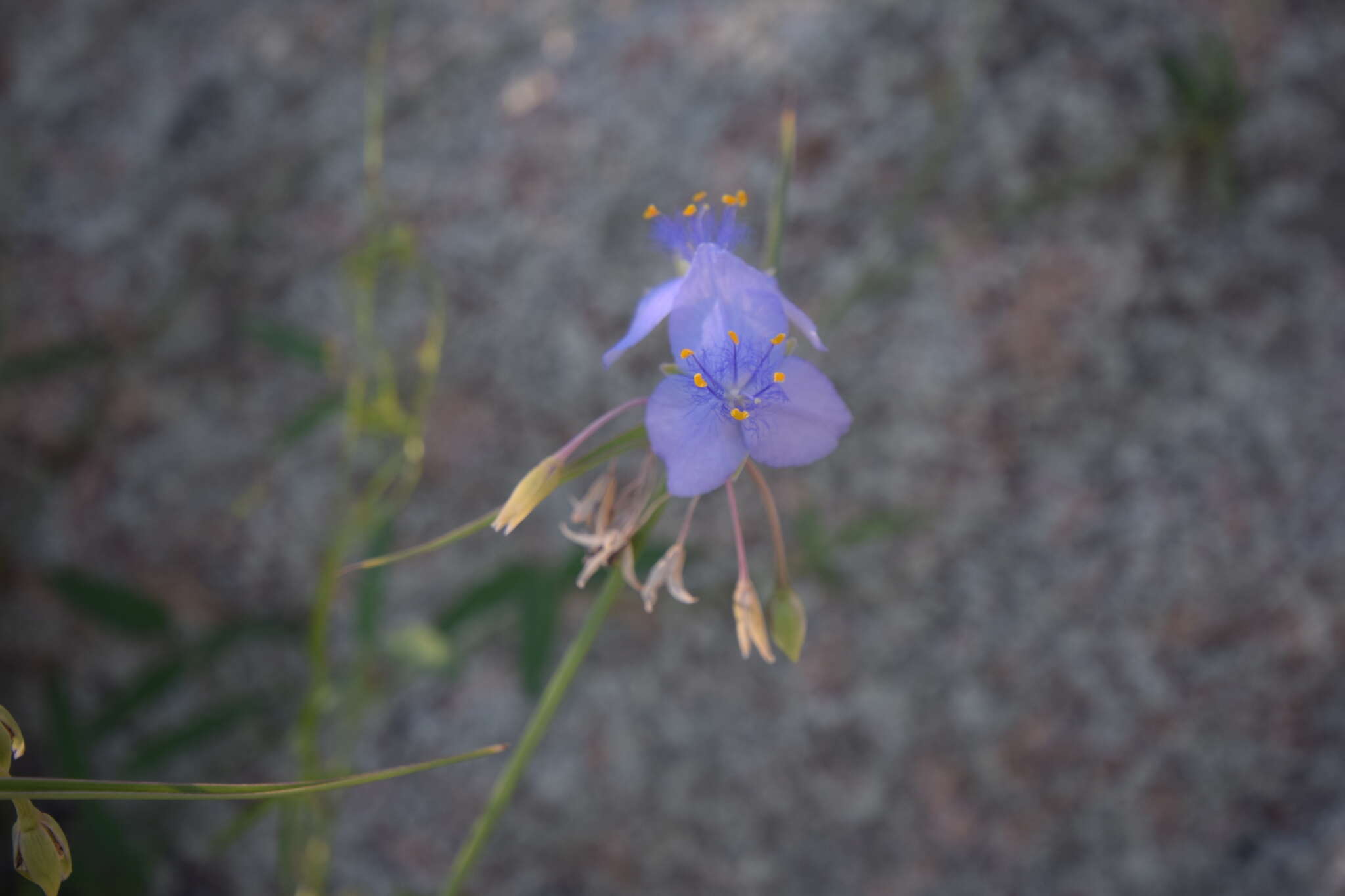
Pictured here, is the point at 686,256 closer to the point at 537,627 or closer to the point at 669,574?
the point at 669,574

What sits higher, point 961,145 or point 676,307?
point 961,145

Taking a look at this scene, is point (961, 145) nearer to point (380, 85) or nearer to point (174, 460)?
point (380, 85)

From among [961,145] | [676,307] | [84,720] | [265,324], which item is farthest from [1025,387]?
[84,720]

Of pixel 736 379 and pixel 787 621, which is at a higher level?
pixel 736 379

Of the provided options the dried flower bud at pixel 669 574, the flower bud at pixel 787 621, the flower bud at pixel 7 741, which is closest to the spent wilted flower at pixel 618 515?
the dried flower bud at pixel 669 574

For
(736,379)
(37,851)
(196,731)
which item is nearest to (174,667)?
(196,731)

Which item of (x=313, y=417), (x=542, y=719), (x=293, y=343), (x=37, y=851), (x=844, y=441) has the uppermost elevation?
(x=844, y=441)
